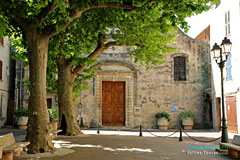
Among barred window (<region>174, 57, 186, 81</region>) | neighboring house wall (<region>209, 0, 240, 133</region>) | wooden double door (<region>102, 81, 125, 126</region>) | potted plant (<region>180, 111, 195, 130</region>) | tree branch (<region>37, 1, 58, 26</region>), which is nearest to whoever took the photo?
tree branch (<region>37, 1, 58, 26</region>)

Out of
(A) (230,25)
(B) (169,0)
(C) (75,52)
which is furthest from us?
(A) (230,25)

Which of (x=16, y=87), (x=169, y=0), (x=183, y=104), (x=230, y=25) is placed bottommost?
(x=183, y=104)

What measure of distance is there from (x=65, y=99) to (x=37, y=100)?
5.07 metres

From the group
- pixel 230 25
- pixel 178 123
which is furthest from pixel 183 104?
pixel 230 25

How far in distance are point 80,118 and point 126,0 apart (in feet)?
47.0

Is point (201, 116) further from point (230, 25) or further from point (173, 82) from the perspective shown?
point (230, 25)

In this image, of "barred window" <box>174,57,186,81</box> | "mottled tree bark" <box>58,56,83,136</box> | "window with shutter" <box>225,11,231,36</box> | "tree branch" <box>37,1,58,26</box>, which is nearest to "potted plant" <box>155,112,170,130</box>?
"barred window" <box>174,57,186,81</box>

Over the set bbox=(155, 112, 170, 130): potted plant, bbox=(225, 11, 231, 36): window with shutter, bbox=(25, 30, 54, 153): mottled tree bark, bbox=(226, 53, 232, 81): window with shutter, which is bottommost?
bbox=(155, 112, 170, 130): potted plant

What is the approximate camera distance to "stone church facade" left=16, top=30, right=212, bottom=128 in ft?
70.7

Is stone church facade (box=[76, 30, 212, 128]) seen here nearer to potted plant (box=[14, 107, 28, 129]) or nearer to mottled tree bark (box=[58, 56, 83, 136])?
potted plant (box=[14, 107, 28, 129])

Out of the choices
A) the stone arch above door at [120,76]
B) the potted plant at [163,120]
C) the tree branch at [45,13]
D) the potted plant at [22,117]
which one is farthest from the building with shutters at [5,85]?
the tree branch at [45,13]

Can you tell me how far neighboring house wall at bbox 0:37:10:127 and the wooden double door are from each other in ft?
24.9

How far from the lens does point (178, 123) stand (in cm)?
2162

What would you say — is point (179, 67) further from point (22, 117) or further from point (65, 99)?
point (22, 117)
